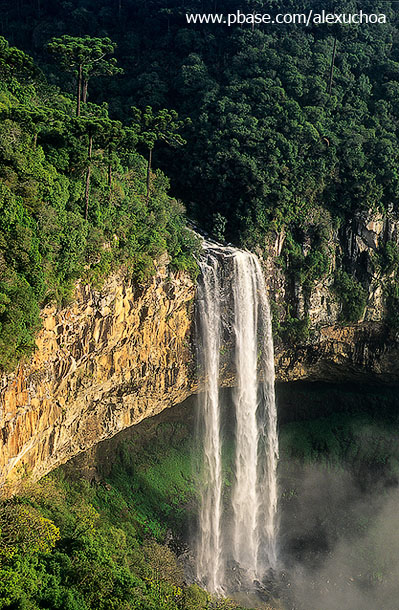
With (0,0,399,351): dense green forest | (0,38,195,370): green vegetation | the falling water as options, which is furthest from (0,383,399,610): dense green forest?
(0,0,399,351): dense green forest

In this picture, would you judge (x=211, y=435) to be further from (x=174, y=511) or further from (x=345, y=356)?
(x=345, y=356)

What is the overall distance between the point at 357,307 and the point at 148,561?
48.3 ft

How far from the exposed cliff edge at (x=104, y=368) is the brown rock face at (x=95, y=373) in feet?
0.12

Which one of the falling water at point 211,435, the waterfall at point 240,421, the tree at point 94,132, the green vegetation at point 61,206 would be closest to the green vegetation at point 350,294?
the waterfall at point 240,421

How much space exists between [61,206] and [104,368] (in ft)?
20.4

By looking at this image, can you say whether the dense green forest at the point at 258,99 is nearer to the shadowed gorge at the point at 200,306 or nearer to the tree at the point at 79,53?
the shadowed gorge at the point at 200,306

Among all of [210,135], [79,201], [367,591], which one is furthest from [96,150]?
[367,591]

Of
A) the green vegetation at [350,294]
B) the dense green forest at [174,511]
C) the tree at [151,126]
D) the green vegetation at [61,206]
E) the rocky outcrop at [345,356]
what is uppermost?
the tree at [151,126]

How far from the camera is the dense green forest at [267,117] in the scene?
25453mm

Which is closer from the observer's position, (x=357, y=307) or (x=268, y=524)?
(x=268, y=524)

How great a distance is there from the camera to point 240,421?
25156mm

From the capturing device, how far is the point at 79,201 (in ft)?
60.8

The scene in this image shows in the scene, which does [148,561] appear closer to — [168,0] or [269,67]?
[269,67]

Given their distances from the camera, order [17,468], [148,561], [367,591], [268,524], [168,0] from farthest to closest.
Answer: [168,0], [268,524], [367,591], [148,561], [17,468]
